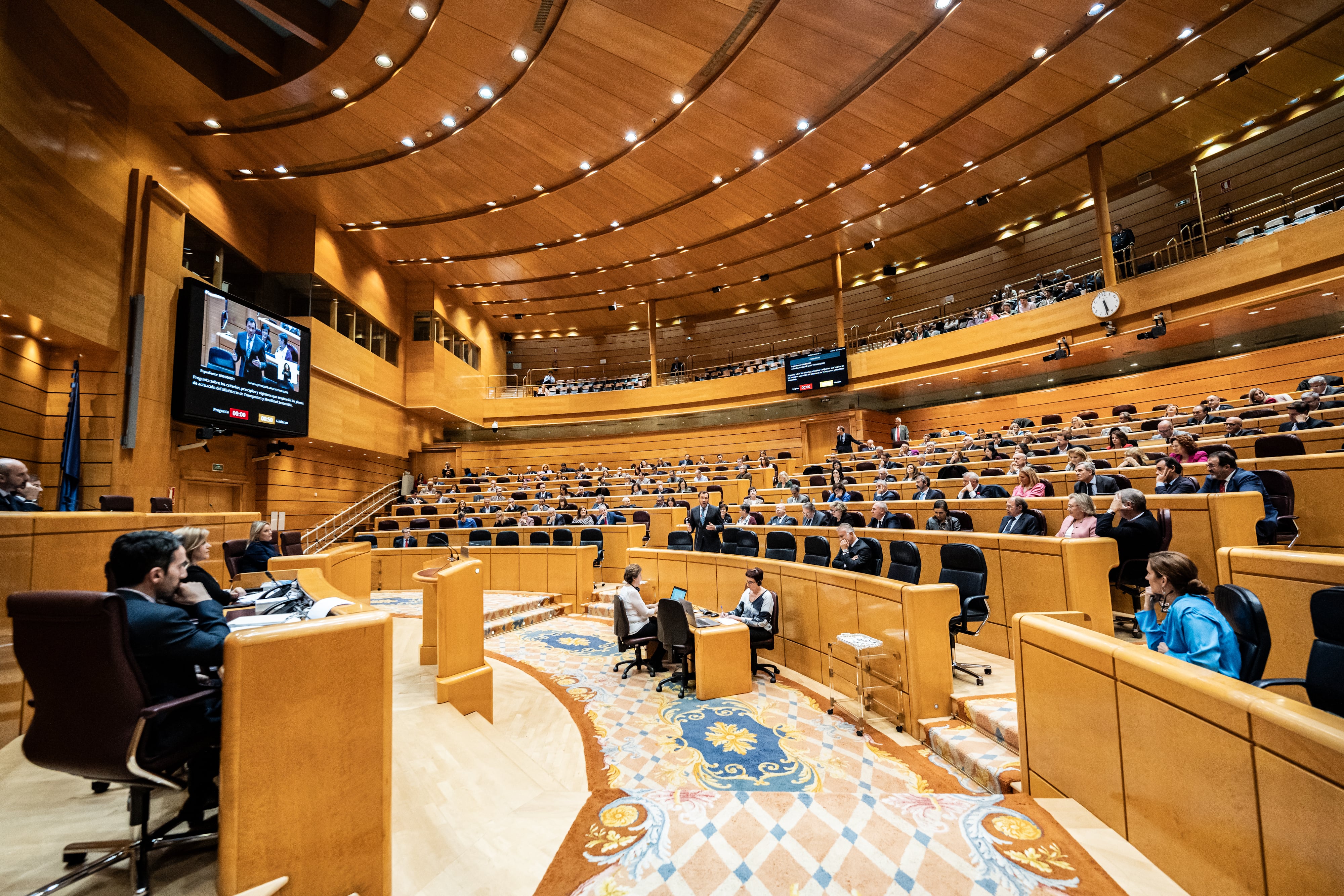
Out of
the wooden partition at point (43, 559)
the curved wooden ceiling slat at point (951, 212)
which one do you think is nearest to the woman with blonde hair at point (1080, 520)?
the wooden partition at point (43, 559)

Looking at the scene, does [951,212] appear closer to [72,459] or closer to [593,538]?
[593,538]

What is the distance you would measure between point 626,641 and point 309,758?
3.72 meters

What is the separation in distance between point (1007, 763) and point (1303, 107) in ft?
45.2

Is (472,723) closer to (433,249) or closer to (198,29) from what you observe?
(198,29)

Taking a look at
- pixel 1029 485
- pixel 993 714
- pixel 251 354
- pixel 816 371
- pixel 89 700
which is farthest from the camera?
pixel 816 371

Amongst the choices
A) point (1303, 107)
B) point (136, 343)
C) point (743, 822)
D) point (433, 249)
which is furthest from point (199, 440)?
point (1303, 107)

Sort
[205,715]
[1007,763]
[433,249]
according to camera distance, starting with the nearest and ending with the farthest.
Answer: [205,715], [1007,763], [433,249]

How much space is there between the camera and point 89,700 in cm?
158

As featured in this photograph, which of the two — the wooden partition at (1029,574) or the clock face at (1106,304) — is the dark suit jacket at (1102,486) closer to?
the wooden partition at (1029,574)

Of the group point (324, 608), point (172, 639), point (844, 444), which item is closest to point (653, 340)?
point (844, 444)

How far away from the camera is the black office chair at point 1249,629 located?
1903mm

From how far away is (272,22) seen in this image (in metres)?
7.83

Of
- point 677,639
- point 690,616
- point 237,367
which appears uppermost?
point 237,367

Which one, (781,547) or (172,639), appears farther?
(781,547)
